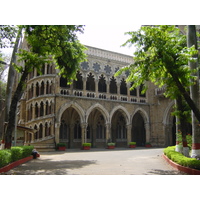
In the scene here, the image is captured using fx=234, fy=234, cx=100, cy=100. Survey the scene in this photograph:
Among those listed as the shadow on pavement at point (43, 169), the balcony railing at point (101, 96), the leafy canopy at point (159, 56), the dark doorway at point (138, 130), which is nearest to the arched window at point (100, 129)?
the balcony railing at point (101, 96)

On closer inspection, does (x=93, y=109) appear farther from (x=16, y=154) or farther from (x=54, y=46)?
(x=16, y=154)

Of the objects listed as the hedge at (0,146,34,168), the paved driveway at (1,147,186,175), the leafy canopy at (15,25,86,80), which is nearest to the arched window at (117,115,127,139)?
the paved driveway at (1,147,186,175)

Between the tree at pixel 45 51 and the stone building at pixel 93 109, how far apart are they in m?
11.6

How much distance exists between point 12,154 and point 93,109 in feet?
58.9

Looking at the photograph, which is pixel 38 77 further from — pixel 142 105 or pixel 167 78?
pixel 167 78

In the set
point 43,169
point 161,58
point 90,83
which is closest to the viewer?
point 161,58

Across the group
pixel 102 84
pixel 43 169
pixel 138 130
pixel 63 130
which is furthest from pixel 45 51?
pixel 138 130

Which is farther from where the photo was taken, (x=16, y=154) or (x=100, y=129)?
(x=100, y=129)

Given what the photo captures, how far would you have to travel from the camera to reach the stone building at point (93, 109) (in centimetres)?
2473

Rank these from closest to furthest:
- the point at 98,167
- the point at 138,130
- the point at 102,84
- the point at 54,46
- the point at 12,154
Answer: the point at 98,167
the point at 12,154
the point at 54,46
the point at 102,84
the point at 138,130

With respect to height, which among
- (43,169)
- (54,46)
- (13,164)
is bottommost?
(43,169)

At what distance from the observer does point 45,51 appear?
11.4 meters

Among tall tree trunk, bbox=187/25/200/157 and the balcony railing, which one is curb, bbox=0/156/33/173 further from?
the balcony railing

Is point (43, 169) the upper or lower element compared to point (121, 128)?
lower
